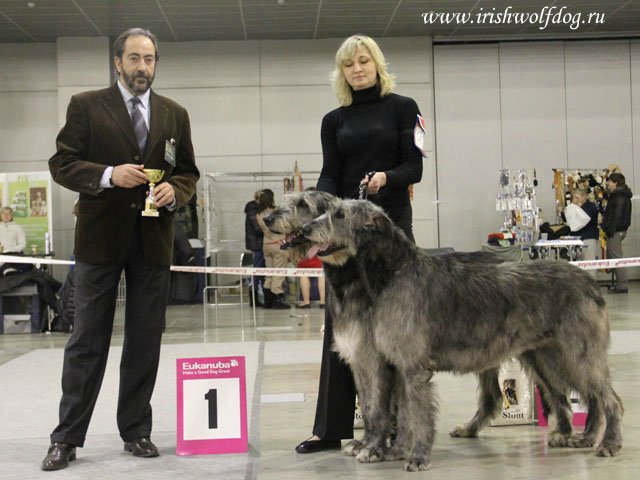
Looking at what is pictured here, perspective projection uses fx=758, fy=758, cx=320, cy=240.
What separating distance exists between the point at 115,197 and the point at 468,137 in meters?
11.6

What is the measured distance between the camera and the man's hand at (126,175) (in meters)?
3.15

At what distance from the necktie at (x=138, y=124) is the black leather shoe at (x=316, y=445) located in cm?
152

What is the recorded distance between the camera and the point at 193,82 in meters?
13.9

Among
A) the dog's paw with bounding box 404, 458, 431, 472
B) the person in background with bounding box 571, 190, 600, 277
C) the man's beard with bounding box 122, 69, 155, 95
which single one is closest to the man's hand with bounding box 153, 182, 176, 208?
the man's beard with bounding box 122, 69, 155, 95

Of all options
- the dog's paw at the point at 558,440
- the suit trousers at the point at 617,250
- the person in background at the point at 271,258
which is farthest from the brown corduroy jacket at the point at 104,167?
the suit trousers at the point at 617,250

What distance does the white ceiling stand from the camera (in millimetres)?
11797

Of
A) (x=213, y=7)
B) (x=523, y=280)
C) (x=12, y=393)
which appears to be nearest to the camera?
A: (x=523, y=280)

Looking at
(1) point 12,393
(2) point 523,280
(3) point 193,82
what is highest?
(3) point 193,82

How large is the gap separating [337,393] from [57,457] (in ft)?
4.05

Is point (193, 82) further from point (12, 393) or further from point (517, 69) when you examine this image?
point (12, 393)

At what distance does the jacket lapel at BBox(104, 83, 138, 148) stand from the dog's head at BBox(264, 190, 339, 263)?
82 centimetres

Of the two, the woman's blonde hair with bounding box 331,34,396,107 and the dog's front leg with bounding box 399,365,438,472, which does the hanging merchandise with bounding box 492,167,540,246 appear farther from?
the dog's front leg with bounding box 399,365,438,472

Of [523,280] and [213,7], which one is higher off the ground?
[213,7]

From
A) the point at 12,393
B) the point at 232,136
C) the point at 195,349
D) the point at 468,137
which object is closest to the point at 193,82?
the point at 232,136
